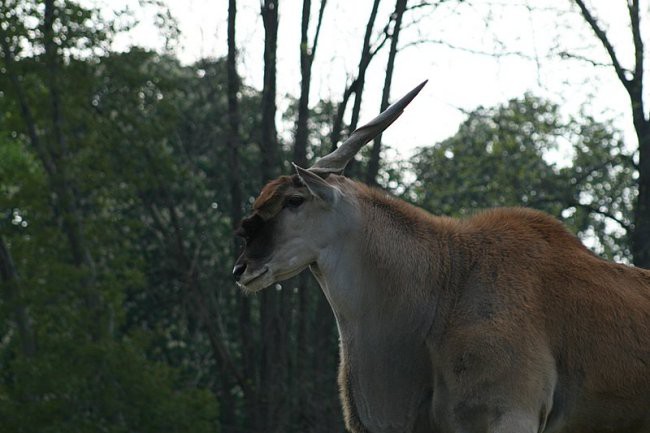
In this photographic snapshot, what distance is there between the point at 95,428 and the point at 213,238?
7062mm

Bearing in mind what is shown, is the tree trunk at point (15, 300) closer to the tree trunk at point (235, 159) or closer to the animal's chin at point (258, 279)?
the tree trunk at point (235, 159)

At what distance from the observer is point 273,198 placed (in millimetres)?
7754

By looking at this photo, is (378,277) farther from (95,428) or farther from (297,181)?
(95,428)

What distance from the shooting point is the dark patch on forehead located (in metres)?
7.74

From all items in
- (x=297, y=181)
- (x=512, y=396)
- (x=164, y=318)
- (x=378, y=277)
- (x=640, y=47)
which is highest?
A: (x=640, y=47)

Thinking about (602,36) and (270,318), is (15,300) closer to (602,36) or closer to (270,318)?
(270,318)

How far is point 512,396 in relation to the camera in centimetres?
702

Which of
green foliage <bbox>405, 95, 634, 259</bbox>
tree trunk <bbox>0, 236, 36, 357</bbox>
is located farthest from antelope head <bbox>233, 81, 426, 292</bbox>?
tree trunk <bbox>0, 236, 36, 357</bbox>

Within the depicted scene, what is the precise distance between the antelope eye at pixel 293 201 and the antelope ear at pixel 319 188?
0.39 ft

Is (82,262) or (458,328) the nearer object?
(458,328)

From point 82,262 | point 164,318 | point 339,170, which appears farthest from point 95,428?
point 339,170

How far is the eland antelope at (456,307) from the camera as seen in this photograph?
7.15 metres

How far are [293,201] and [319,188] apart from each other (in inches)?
7.3

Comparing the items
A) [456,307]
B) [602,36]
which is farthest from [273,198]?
[602,36]
